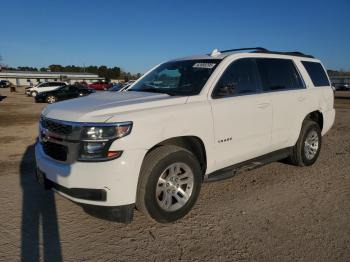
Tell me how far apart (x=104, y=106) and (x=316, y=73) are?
4350 mm

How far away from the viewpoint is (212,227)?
3.88m

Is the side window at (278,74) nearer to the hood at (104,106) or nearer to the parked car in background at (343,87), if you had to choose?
the hood at (104,106)

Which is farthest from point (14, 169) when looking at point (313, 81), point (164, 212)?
point (313, 81)

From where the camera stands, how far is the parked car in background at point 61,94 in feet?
88.2

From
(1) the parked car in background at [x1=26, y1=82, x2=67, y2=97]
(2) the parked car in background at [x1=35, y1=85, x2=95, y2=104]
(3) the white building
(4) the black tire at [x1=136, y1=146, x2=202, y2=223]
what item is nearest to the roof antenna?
(4) the black tire at [x1=136, y1=146, x2=202, y2=223]

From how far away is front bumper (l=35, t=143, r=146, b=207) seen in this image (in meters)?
3.41

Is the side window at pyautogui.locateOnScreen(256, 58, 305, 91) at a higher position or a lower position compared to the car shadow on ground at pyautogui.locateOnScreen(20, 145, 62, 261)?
higher

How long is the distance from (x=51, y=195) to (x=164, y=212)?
1880 mm

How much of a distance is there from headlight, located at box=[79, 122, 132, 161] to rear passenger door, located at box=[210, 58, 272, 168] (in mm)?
1311

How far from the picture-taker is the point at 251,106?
4.73 meters

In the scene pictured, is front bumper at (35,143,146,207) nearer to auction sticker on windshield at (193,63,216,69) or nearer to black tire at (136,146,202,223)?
black tire at (136,146,202,223)

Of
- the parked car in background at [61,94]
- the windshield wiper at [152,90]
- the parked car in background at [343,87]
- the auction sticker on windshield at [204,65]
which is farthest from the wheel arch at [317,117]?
the parked car in background at [343,87]

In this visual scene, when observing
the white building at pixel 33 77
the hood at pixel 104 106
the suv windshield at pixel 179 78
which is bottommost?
the hood at pixel 104 106

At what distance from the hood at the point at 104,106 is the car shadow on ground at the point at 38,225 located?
47.3 inches
